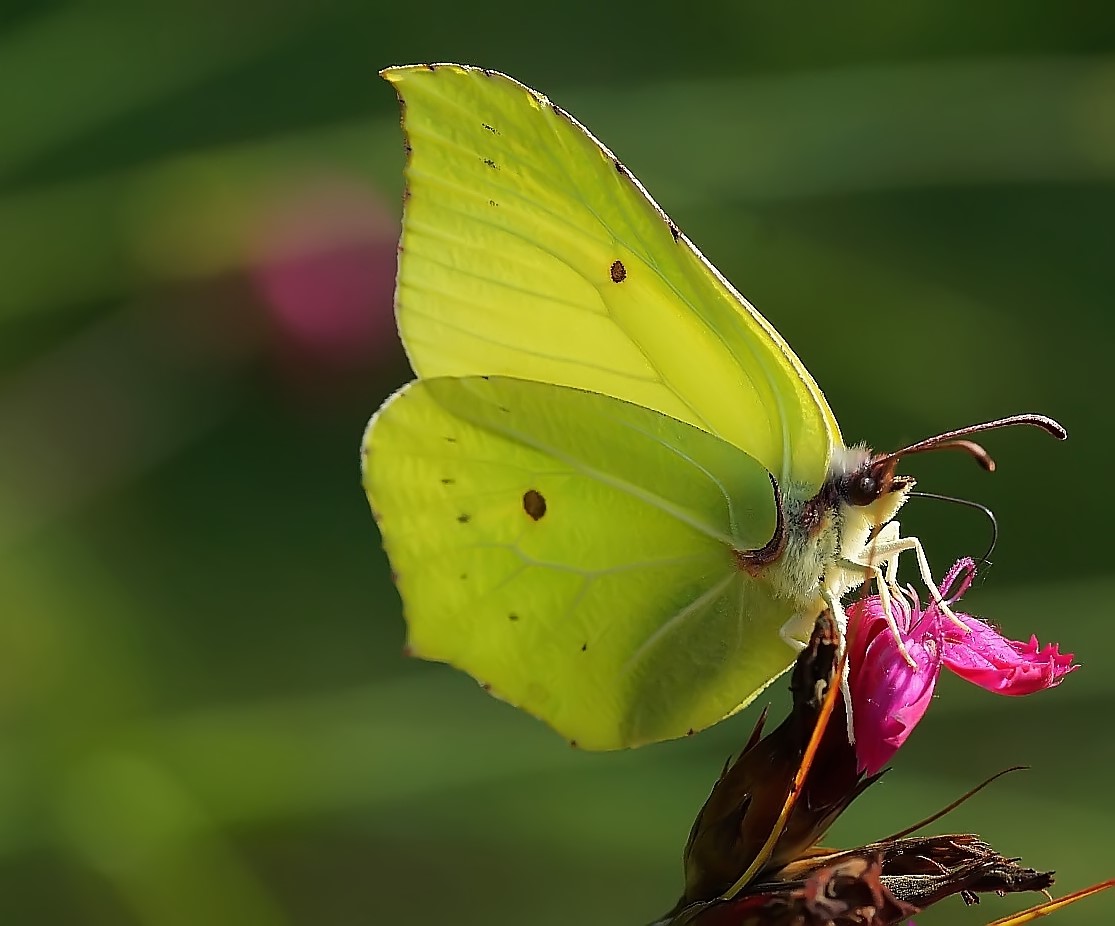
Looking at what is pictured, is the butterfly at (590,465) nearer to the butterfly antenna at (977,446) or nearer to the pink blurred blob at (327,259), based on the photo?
the butterfly antenna at (977,446)

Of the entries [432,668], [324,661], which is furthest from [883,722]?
[324,661]

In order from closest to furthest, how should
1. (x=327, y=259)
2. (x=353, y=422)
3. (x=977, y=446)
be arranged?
(x=977, y=446), (x=327, y=259), (x=353, y=422)

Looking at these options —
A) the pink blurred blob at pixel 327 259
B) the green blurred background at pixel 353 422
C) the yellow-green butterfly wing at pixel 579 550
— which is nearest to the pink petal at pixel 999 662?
the yellow-green butterfly wing at pixel 579 550

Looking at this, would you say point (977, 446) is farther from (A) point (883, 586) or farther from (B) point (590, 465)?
(B) point (590, 465)

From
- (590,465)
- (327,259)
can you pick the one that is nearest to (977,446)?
(590,465)

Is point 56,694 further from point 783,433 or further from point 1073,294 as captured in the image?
point 1073,294

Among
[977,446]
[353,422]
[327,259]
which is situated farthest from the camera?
[353,422]
